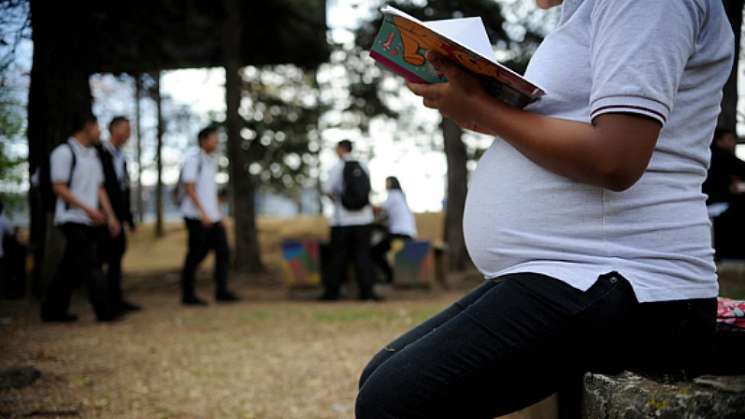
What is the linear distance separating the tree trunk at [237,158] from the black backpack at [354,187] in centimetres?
441

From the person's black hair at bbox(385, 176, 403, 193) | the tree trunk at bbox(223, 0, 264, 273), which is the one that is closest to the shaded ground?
the person's black hair at bbox(385, 176, 403, 193)

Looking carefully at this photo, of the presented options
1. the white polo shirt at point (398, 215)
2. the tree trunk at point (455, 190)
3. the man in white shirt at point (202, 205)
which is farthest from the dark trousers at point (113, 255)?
the tree trunk at point (455, 190)

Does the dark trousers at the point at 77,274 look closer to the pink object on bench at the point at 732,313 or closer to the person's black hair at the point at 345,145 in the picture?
the person's black hair at the point at 345,145

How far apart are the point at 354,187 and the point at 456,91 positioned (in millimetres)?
7493

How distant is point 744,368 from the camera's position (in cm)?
163

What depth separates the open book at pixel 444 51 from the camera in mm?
1396

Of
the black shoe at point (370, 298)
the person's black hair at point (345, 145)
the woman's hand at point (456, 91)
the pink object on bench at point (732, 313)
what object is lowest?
the black shoe at point (370, 298)

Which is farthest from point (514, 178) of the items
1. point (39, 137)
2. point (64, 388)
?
point (39, 137)

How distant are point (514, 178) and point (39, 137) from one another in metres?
8.15

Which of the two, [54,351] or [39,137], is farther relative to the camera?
[39,137]

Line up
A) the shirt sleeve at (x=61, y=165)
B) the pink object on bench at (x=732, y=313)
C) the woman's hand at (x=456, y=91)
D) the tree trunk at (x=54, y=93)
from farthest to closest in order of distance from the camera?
the tree trunk at (x=54, y=93), the shirt sleeve at (x=61, y=165), the pink object on bench at (x=732, y=313), the woman's hand at (x=456, y=91)

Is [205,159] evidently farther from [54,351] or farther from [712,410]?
[712,410]

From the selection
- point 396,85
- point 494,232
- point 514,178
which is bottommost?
point 494,232

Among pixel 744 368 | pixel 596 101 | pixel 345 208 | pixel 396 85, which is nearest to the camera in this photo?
pixel 596 101
